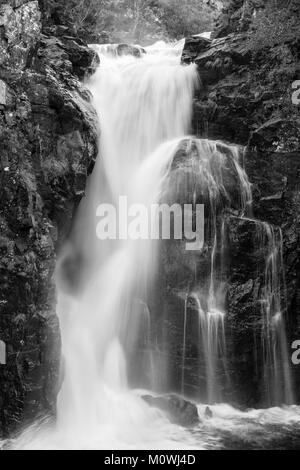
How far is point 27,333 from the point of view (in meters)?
7.23

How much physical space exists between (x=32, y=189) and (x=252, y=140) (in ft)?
17.9

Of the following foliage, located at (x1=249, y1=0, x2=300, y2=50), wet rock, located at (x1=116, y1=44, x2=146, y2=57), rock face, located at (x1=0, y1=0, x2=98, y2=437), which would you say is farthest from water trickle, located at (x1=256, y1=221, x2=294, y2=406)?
wet rock, located at (x1=116, y1=44, x2=146, y2=57)

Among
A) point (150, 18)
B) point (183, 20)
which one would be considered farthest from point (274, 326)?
point (150, 18)

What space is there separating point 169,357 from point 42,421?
2884 mm

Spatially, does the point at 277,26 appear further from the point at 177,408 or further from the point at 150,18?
the point at 150,18

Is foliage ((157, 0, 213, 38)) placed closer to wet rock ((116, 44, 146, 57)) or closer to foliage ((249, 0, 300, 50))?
wet rock ((116, 44, 146, 57))

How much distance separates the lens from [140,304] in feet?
30.6

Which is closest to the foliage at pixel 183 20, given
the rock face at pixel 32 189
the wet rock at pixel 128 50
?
the wet rock at pixel 128 50

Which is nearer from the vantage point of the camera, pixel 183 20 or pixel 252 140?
pixel 252 140

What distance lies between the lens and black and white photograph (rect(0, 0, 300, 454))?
7.35m
